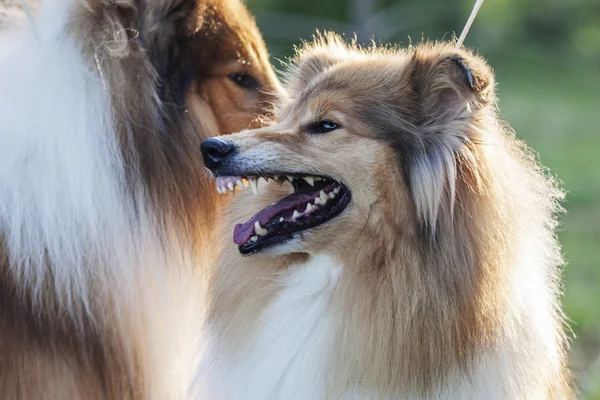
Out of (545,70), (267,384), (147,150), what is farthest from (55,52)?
(545,70)

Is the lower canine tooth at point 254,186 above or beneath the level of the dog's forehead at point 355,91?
beneath

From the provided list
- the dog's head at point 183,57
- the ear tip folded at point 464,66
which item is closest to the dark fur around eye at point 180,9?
the dog's head at point 183,57

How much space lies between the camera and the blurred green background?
6.32 m

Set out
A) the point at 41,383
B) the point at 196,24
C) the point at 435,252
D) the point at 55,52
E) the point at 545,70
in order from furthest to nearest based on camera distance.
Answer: the point at 545,70 < the point at 196,24 < the point at 55,52 < the point at 41,383 < the point at 435,252

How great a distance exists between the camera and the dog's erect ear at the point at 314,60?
330 cm

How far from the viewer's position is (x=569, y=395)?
11.0 ft

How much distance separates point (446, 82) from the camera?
2693mm

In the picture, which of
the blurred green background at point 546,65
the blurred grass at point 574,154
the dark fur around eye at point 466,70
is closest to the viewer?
the dark fur around eye at point 466,70

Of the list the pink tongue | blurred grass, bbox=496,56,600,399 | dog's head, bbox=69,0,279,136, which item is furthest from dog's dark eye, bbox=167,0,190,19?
blurred grass, bbox=496,56,600,399

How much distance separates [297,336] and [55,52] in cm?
141

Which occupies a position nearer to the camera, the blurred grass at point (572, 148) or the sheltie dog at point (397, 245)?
the sheltie dog at point (397, 245)

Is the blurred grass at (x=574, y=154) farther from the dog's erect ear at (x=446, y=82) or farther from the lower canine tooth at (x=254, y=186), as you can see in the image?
the lower canine tooth at (x=254, y=186)

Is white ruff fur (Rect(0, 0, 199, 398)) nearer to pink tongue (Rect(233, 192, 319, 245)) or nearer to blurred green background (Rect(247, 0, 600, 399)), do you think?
pink tongue (Rect(233, 192, 319, 245))

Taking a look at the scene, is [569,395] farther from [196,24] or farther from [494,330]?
[196,24]
